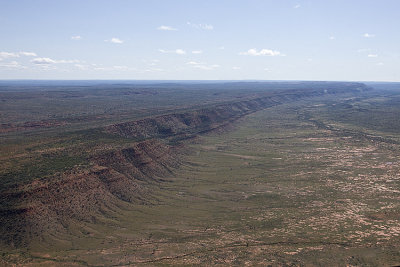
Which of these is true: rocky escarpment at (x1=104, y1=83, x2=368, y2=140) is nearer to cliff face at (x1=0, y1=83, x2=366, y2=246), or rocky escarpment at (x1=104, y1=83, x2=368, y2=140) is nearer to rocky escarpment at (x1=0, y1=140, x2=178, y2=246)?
cliff face at (x1=0, y1=83, x2=366, y2=246)

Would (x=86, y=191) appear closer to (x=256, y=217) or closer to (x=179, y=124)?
(x=256, y=217)

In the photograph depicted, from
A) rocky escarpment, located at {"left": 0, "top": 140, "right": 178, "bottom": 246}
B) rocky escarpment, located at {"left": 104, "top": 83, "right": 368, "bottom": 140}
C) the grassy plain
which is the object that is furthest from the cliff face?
rocky escarpment, located at {"left": 104, "top": 83, "right": 368, "bottom": 140}

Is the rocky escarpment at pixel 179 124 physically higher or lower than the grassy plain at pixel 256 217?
higher

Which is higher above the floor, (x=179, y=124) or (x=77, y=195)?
(x=179, y=124)

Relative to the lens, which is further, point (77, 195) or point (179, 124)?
point (179, 124)

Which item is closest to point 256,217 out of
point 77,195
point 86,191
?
point 86,191

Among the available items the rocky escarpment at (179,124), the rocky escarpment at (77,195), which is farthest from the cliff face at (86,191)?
the rocky escarpment at (179,124)

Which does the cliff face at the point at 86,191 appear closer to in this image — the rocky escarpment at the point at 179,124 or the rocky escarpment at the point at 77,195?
the rocky escarpment at the point at 77,195

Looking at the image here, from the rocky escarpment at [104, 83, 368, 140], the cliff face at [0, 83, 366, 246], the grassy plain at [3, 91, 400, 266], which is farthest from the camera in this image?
the rocky escarpment at [104, 83, 368, 140]

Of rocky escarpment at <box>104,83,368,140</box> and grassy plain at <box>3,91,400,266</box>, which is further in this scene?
rocky escarpment at <box>104,83,368,140</box>

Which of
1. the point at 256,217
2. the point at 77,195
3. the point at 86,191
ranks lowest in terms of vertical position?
the point at 256,217

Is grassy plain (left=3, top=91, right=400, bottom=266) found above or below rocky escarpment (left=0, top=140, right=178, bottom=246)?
below

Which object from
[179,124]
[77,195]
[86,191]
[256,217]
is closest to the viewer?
[256,217]
